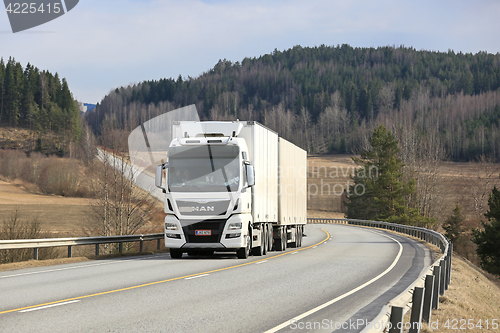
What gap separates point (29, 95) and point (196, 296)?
528ft

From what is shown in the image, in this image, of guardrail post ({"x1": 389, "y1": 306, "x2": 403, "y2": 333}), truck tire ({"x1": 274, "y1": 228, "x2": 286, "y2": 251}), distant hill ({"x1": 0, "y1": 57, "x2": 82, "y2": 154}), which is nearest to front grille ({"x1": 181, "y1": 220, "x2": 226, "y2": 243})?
truck tire ({"x1": 274, "y1": 228, "x2": 286, "y2": 251})

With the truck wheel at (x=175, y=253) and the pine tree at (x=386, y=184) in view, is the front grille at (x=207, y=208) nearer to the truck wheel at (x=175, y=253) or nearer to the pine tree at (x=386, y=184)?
the truck wheel at (x=175, y=253)

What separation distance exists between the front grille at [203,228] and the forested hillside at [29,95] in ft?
435

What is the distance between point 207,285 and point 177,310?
10.2 ft

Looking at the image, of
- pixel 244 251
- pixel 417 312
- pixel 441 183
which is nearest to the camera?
pixel 417 312

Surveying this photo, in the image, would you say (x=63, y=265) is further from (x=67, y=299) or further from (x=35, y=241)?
(x=67, y=299)

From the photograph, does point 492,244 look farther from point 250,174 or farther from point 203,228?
point 203,228

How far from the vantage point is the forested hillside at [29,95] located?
490 ft

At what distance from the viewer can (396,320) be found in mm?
5328

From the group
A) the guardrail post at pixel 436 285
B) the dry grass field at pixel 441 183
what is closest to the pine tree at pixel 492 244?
the dry grass field at pixel 441 183

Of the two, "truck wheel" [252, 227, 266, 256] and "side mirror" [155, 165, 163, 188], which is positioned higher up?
"side mirror" [155, 165, 163, 188]

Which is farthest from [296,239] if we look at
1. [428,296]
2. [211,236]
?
[428,296]

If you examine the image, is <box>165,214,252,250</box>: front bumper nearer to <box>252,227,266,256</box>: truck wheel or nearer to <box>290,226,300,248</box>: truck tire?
<box>252,227,266,256</box>: truck wheel

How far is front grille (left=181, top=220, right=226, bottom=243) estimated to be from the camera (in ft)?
56.5
